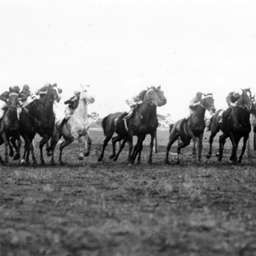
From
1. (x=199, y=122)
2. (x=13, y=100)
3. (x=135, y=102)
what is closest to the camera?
(x=13, y=100)

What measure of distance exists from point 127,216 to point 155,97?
1177cm

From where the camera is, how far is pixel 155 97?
64.7 ft

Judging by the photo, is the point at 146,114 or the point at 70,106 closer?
the point at 146,114

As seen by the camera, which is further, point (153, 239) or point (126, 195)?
point (126, 195)

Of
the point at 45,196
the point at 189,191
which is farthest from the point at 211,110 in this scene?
the point at 45,196

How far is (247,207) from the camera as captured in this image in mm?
9250

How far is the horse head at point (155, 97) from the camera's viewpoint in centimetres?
1969

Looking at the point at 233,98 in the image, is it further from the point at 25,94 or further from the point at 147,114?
the point at 25,94

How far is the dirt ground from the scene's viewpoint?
20.3 ft

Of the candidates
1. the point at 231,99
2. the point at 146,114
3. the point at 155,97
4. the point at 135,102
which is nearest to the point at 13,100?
the point at 135,102

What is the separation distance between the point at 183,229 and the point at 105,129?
628 inches

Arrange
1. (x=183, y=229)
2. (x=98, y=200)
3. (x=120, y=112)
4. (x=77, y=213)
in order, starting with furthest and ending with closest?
(x=120, y=112) < (x=98, y=200) < (x=77, y=213) < (x=183, y=229)

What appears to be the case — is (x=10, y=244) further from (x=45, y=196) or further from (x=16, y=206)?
(x=45, y=196)

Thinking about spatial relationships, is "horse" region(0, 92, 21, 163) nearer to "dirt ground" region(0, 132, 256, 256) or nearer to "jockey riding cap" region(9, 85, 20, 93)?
"jockey riding cap" region(9, 85, 20, 93)
